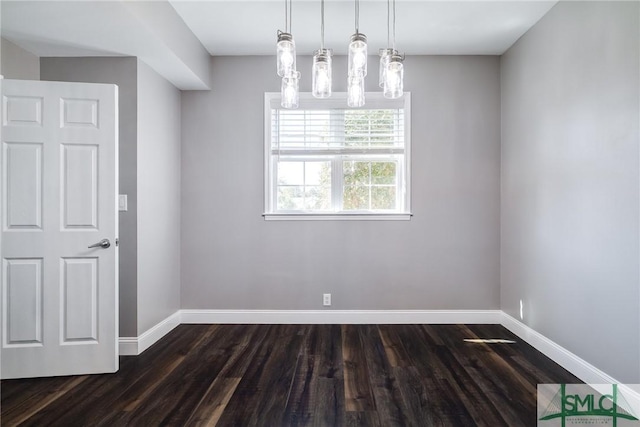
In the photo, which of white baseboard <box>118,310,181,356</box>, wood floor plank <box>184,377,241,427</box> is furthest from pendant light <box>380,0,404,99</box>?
white baseboard <box>118,310,181,356</box>

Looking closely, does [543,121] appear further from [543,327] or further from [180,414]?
[180,414]

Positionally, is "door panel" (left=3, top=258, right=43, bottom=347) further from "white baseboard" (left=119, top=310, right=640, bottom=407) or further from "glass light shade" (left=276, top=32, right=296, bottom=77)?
"glass light shade" (left=276, top=32, right=296, bottom=77)

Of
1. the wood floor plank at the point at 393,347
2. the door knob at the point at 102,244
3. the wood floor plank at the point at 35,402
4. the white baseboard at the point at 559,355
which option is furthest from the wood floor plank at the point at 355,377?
the door knob at the point at 102,244

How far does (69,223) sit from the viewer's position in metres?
2.57

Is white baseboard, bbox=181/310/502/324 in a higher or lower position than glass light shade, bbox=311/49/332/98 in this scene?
lower

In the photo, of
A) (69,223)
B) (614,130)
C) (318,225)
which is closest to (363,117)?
(318,225)

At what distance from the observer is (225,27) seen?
10.4 ft

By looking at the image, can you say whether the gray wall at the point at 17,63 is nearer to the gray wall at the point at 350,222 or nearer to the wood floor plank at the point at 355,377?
the gray wall at the point at 350,222

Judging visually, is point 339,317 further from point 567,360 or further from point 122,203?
point 122,203

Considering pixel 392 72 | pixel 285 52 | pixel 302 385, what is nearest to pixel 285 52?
pixel 285 52

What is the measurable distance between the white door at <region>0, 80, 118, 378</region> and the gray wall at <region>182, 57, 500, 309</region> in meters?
1.18

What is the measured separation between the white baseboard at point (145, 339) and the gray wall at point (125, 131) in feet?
0.22

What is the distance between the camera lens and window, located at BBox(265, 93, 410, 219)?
12.5 feet

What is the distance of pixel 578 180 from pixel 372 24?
202cm
